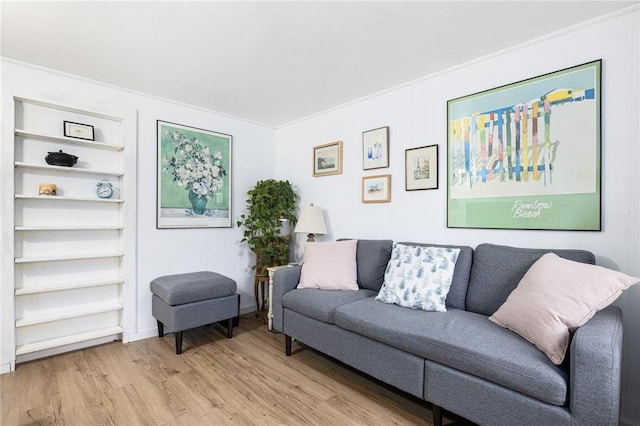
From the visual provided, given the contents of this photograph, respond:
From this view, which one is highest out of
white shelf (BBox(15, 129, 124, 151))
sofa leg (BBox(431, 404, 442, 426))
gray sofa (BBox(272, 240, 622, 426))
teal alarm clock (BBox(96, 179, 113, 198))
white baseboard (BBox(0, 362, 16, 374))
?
white shelf (BBox(15, 129, 124, 151))

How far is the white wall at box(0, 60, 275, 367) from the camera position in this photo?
8.30 ft

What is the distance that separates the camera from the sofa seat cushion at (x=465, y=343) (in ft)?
4.41

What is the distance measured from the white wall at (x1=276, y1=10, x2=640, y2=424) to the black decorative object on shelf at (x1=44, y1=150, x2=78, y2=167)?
7.44ft

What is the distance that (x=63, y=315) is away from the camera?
8.57ft

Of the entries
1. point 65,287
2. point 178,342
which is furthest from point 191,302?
point 65,287

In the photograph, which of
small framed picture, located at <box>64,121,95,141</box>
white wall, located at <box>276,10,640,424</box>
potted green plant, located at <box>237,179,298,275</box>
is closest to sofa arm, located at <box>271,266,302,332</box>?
potted green plant, located at <box>237,179,298,275</box>

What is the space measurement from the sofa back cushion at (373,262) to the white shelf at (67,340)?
2318 mm

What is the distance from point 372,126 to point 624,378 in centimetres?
261

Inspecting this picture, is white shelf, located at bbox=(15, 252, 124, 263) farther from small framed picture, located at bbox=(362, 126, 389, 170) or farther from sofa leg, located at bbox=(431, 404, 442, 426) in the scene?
sofa leg, located at bbox=(431, 404, 442, 426)

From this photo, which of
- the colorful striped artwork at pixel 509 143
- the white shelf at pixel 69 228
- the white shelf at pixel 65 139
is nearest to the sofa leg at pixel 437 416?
the colorful striped artwork at pixel 509 143

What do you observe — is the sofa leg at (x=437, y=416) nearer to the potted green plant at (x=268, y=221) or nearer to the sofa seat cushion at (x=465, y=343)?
the sofa seat cushion at (x=465, y=343)

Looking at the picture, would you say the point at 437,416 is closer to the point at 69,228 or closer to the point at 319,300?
the point at 319,300

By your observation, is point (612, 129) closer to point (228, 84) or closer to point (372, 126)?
point (372, 126)

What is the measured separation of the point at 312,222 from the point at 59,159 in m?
2.28
